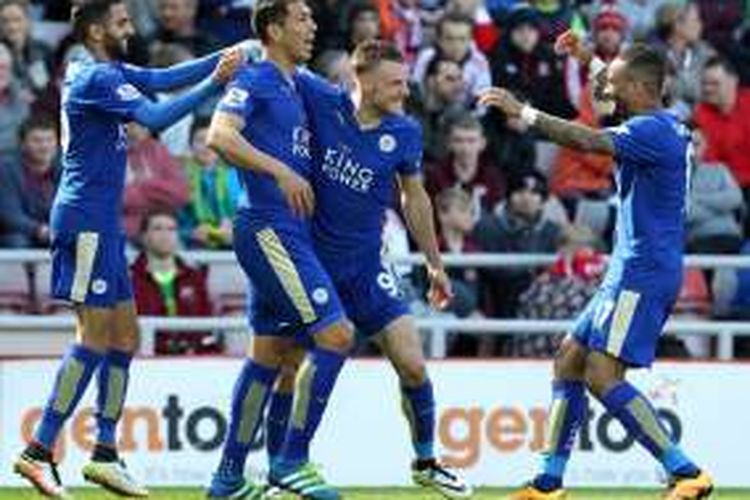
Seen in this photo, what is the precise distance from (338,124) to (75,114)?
142cm

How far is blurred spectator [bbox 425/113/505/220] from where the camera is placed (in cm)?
1998

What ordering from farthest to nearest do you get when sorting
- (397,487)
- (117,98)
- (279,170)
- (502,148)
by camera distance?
(502,148) < (397,487) < (117,98) < (279,170)

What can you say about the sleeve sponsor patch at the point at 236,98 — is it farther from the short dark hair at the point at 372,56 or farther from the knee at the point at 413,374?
the knee at the point at 413,374

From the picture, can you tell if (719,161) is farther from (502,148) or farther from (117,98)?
(117,98)

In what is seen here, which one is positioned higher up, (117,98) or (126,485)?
(117,98)

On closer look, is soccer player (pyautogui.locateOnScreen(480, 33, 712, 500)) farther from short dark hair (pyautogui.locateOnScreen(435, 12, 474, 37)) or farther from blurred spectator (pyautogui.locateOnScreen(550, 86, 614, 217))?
short dark hair (pyautogui.locateOnScreen(435, 12, 474, 37))

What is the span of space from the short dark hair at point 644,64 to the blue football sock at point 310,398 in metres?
2.06

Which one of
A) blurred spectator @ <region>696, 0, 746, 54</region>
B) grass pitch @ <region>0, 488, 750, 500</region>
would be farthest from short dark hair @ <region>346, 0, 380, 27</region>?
grass pitch @ <region>0, 488, 750, 500</region>

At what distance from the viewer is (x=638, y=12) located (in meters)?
22.2

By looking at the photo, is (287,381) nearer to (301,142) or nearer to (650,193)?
(301,142)

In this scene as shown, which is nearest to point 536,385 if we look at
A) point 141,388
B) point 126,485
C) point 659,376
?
point 659,376

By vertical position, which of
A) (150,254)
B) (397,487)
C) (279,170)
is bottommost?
(397,487)

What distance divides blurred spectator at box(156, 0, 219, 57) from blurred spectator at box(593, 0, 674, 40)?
331 cm

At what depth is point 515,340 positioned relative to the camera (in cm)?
1905
